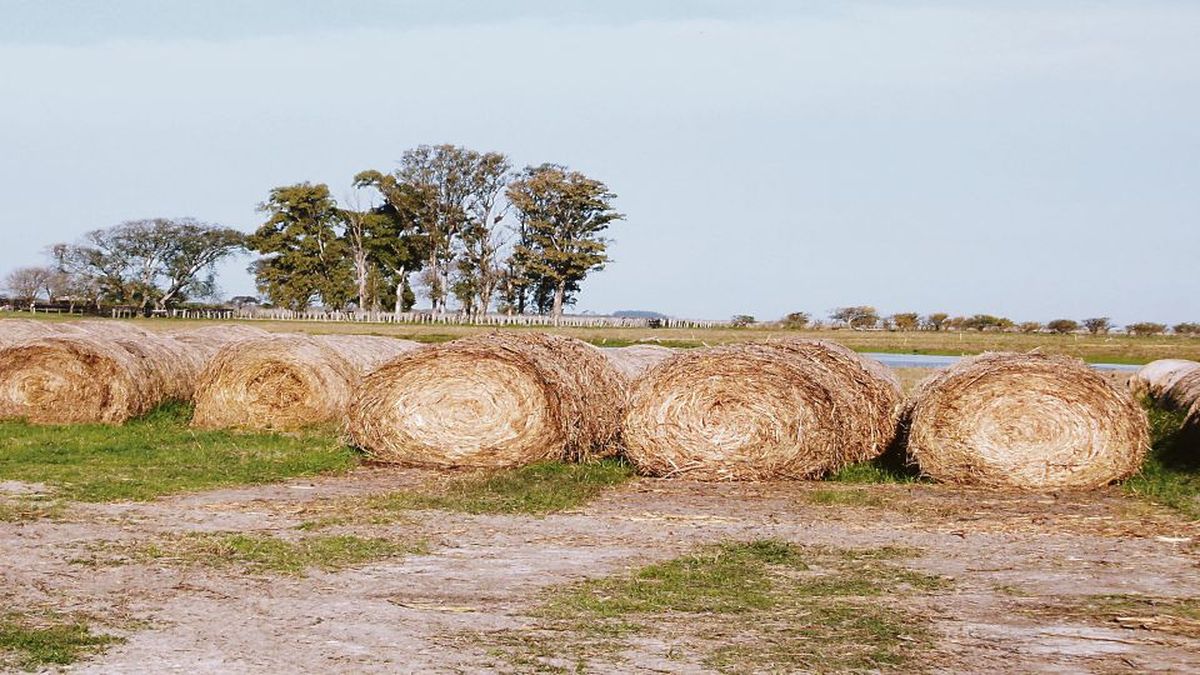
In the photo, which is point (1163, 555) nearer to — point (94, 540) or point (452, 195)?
point (94, 540)

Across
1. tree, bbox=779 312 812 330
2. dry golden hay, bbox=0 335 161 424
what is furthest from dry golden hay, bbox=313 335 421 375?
tree, bbox=779 312 812 330

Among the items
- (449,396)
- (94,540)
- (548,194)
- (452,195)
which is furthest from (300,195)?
(94,540)

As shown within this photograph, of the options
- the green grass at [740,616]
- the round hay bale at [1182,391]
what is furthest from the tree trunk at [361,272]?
the green grass at [740,616]

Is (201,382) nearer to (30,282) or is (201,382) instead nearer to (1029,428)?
(1029,428)

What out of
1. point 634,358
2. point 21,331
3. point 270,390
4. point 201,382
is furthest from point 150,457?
point 21,331

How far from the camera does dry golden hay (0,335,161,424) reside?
822 inches

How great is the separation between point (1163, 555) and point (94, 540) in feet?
26.7

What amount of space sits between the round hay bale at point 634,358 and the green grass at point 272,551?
294 inches

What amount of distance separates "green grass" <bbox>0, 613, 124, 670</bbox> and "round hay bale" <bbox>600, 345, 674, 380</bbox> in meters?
10.4

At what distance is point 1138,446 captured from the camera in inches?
591

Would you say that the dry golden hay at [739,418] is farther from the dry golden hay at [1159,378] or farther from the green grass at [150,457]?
the dry golden hay at [1159,378]

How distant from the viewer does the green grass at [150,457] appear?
45.5ft

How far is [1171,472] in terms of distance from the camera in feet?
52.3

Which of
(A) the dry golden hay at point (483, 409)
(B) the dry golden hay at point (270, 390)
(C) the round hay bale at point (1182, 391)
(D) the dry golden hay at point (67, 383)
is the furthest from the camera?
(D) the dry golden hay at point (67, 383)
